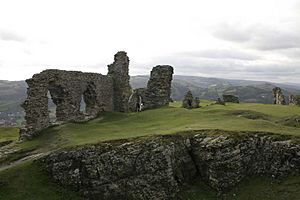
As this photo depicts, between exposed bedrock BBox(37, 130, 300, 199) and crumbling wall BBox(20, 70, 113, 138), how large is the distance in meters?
10.6

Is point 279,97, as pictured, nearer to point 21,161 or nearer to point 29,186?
point 21,161

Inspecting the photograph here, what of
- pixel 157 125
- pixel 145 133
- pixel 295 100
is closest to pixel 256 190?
pixel 145 133

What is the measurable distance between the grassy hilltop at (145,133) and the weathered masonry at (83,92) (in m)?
1.98

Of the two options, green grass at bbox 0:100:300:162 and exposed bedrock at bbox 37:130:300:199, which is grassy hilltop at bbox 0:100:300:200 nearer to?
green grass at bbox 0:100:300:162

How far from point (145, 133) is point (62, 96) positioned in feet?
47.2

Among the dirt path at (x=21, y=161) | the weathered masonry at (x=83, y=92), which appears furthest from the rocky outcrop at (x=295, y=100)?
the dirt path at (x=21, y=161)

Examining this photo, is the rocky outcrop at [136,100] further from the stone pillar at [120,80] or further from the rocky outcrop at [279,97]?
the rocky outcrop at [279,97]

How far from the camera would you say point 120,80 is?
190 feet

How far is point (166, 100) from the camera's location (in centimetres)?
5622

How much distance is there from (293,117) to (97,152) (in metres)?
23.3

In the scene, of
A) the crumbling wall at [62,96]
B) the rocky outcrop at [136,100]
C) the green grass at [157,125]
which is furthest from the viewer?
the rocky outcrop at [136,100]

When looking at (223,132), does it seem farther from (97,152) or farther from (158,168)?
(97,152)

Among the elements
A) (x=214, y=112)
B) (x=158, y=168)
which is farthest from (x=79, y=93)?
(x=158, y=168)

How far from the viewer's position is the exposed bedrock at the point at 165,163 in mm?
27767
